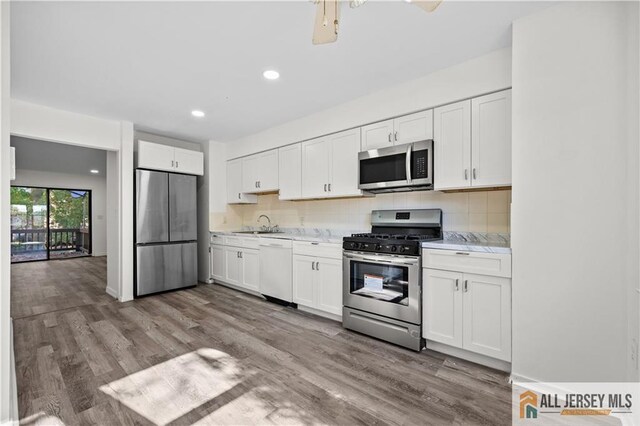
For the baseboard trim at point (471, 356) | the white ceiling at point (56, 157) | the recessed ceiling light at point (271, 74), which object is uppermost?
the recessed ceiling light at point (271, 74)

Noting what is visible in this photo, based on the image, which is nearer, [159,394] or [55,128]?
[159,394]

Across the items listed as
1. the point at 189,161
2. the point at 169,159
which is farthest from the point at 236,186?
the point at 169,159

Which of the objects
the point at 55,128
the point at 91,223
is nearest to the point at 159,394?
the point at 55,128

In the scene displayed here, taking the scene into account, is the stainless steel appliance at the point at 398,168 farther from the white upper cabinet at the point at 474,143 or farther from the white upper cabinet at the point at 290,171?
the white upper cabinet at the point at 290,171

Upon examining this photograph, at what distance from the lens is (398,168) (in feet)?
9.50

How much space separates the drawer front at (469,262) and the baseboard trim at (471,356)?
0.67m

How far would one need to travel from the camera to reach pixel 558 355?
6.22ft

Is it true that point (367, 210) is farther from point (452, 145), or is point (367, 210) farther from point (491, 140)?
point (491, 140)

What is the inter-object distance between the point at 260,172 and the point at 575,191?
3.77m

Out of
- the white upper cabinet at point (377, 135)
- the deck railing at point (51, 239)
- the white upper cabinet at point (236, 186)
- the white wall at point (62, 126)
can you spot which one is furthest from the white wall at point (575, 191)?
the deck railing at point (51, 239)

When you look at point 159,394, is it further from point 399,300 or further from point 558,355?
point 558,355

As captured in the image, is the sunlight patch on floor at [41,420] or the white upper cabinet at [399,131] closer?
the sunlight patch on floor at [41,420]

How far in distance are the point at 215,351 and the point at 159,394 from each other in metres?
0.62

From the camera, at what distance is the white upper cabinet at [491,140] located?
231 cm
